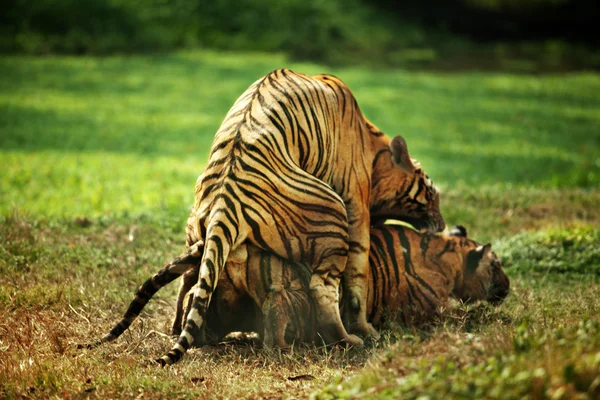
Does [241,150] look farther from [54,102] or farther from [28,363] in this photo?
[54,102]

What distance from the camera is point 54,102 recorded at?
64.4 ft

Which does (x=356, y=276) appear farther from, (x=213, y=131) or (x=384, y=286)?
(x=213, y=131)

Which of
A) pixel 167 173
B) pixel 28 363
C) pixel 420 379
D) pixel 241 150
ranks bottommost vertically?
pixel 167 173

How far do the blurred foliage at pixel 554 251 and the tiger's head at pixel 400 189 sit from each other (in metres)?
Result: 1.48

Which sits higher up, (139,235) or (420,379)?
(420,379)

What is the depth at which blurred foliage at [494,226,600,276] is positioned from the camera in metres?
8.16

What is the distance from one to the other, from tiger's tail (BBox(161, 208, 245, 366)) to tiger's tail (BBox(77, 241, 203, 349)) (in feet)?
0.75

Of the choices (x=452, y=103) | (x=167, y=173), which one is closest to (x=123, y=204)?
(x=167, y=173)

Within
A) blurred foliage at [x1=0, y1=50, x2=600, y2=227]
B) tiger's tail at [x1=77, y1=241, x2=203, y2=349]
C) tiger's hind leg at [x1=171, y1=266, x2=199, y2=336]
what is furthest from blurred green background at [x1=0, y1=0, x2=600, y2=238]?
tiger's tail at [x1=77, y1=241, x2=203, y2=349]

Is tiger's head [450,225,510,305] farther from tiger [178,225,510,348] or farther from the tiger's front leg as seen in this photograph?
the tiger's front leg

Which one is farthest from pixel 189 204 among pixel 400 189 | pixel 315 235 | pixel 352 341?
pixel 352 341

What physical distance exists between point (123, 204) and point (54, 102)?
831 cm

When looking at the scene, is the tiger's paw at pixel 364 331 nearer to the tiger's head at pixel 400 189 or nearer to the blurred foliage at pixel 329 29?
the tiger's head at pixel 400 189

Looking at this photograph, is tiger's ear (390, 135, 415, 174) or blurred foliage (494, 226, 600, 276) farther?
blurred foliage (494, 226, 600, 276)
